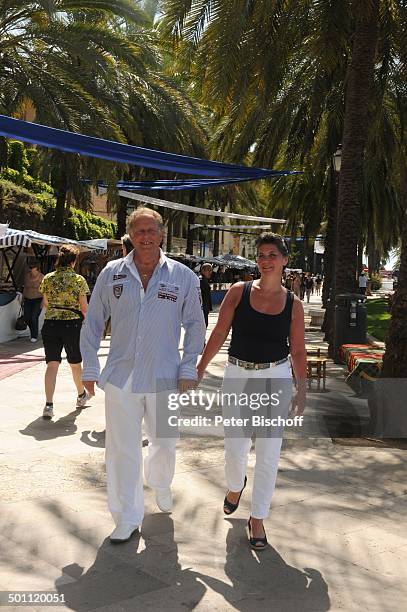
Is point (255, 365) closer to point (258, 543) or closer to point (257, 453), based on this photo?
point (257, 453)

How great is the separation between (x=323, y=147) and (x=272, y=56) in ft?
24.2

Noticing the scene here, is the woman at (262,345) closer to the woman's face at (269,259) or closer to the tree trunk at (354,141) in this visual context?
the woman's face at (269,259)

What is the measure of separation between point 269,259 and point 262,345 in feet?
1.57

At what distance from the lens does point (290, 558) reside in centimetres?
420

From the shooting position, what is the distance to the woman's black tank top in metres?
4.39

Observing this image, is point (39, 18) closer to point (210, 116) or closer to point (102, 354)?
point (102, 354)

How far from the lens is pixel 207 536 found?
4461 mm

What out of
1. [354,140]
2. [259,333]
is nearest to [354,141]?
[354,140]

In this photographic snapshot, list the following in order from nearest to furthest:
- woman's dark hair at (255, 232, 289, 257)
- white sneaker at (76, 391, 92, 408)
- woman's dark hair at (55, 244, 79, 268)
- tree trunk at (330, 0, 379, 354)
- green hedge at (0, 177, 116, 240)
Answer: woman's dark hair at (255, 232, 289, 257)
woman's dark hair at (55, 244, 79, 268)
white sneaker at (76, 391, 92, 408)
tree trunk at (330, 0, 379, 354)
green hedge at (0, 177, 116, 240)

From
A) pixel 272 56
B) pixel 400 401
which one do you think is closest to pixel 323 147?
pixel 272 56

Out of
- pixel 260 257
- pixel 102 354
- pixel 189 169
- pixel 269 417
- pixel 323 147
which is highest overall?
pixel 323 147

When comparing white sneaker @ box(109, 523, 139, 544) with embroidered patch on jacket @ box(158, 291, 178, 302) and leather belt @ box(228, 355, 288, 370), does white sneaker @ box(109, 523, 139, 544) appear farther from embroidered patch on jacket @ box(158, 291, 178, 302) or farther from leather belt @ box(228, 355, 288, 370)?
embroidered patch on jacket @ box(158, 291, 178, 302)

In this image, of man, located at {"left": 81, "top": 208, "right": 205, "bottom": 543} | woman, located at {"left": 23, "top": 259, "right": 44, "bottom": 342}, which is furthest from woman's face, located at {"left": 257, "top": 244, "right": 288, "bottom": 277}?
woman, located at {"left": 23, "top": 259, "right": 44, "bottom": 342}

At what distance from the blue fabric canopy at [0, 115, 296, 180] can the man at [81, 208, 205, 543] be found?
4229 mm
